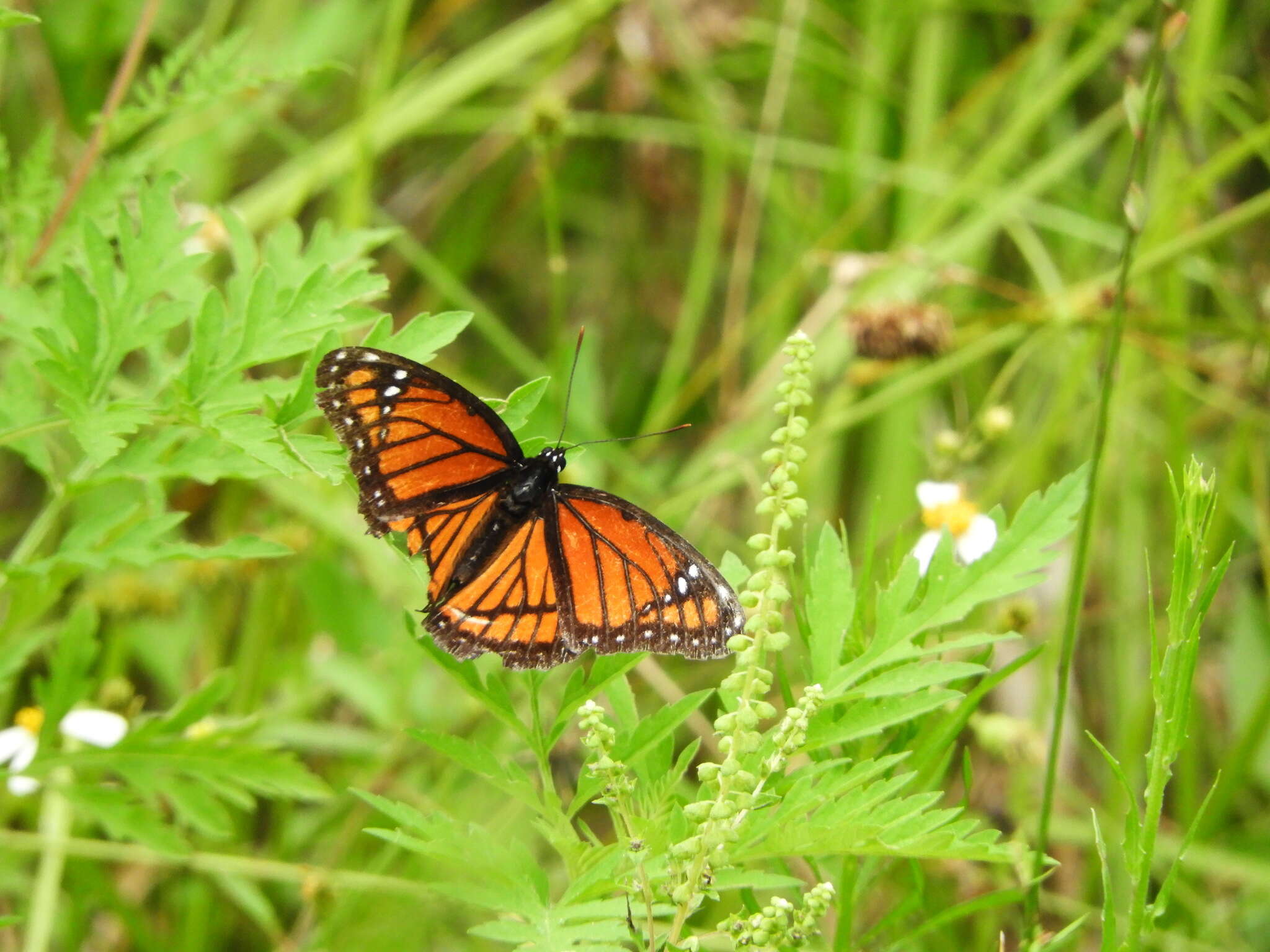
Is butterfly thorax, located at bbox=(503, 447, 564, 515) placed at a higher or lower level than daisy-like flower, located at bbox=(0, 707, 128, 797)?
higher

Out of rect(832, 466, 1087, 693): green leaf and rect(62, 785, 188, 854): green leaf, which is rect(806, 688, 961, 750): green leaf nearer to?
rect(832, 466, 1087, 693): green leaf

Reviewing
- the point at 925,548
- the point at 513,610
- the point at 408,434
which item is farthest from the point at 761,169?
the point at 513,610

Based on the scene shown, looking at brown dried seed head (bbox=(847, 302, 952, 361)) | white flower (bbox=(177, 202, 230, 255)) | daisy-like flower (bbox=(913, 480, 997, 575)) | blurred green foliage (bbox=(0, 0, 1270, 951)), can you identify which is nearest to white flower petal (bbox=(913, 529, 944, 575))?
daisy-like flower (bbox=(913, 480, 997, 575))

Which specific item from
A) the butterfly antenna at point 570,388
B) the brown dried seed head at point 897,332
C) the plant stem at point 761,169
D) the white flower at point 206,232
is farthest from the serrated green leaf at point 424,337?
the plant stem at point 761,169

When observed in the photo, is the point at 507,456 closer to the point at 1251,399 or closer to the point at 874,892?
the point at 874,892

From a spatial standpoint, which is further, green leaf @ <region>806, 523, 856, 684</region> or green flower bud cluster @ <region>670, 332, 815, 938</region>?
green leaf @ <region>806, 523, 856, 684</region>

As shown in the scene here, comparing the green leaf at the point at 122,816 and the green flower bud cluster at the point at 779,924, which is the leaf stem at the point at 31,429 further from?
the green flower bud cluster at the point at 779,924

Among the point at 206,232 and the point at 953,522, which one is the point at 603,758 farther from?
the point at 206,232

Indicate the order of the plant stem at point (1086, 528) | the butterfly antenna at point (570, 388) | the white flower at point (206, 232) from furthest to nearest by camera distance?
→ the white flower at point (206, 232) → the butterfly antenna at point (570, 388) → the plant stem at point (1086, 528)
